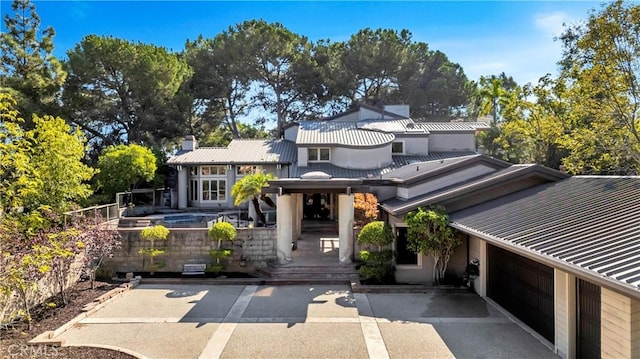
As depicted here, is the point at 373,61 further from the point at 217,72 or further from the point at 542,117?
the point at 542,117

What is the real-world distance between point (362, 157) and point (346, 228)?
28.7ft

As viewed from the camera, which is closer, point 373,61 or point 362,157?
point 362,157

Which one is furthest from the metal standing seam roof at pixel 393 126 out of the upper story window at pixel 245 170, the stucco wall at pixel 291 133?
the upper story window at pixel 245 170

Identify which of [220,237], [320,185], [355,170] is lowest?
[220,237]

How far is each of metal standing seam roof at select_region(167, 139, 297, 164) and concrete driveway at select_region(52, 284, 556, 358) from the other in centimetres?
1421

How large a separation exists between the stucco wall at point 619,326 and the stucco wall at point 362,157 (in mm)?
16704

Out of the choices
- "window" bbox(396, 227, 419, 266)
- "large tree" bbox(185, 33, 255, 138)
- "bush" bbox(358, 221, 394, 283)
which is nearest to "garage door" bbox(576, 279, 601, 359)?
"window" bbox(396, 227, 419, 266)

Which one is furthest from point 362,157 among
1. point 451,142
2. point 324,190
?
point 451,142

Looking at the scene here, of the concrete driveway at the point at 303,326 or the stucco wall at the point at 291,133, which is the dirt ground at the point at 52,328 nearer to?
the concrete driveway at the point at 303,326

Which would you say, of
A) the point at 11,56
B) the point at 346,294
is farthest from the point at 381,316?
the point at 11,56

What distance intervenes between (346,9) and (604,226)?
37.6 feet

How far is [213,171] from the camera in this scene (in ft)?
89.0

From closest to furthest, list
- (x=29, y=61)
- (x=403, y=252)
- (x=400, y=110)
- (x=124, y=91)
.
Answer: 1. (x=403, y=252)
2. (x=29, y=61)
3. (x=124, y=91)
4. (x=400, y=110)

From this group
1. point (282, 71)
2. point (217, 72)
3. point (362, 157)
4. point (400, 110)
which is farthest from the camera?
point (282, 71)
